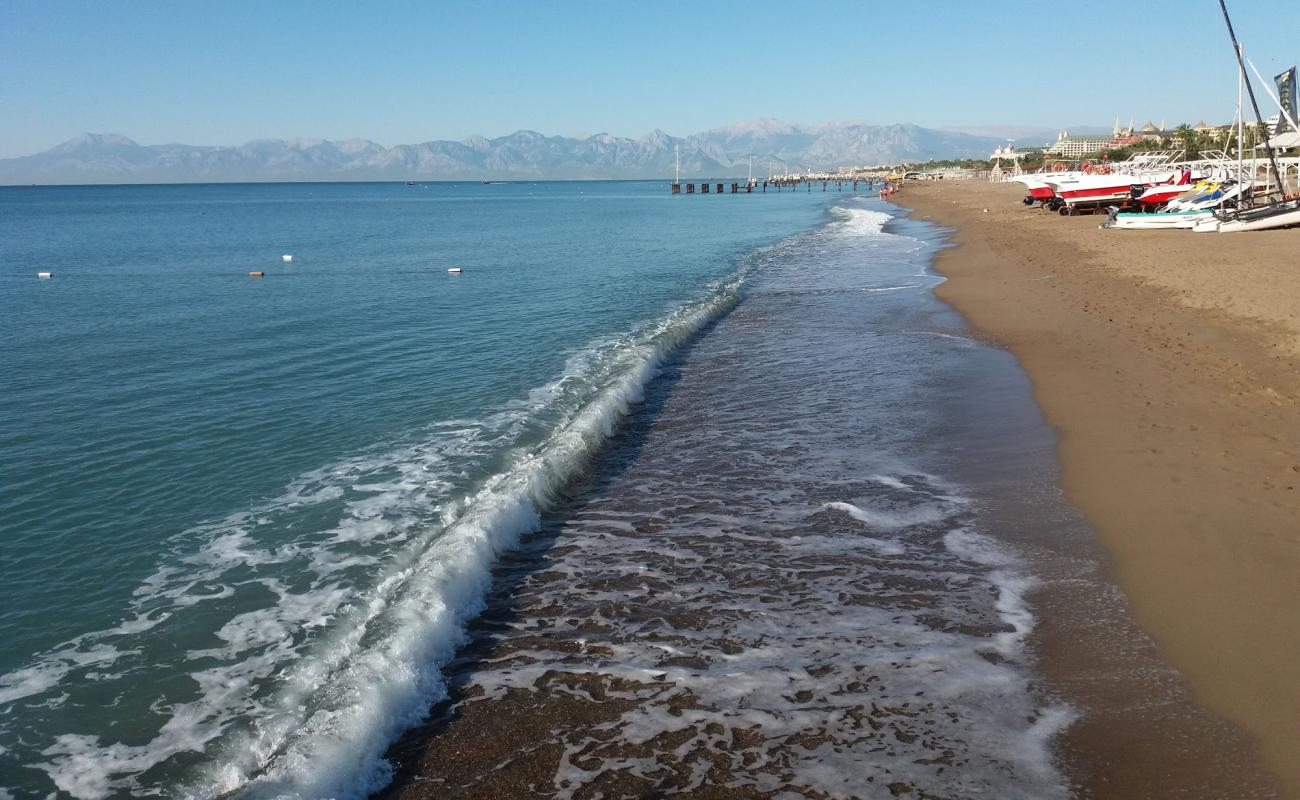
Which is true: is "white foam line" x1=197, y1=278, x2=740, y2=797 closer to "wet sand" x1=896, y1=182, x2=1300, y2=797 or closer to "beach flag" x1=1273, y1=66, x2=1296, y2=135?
"wet sand" x1=896, y1=182, x2=1300, y2=797

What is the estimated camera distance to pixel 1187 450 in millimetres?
10242

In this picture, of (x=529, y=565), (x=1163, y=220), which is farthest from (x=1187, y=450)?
(x=1163, y=220)

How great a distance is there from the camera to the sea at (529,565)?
18.5 ft

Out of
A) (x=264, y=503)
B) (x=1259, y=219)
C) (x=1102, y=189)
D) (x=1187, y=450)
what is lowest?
(x=264, y=503)

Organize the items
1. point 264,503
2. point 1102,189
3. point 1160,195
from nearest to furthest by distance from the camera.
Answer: point 264,503
point 1160,195
point 1102,189

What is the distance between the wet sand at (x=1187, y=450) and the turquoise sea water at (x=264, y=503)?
5.41m

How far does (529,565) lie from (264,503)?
389cm

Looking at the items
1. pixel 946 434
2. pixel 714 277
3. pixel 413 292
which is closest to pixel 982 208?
pixel 714 277

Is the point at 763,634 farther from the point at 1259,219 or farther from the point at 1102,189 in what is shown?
the point at 1102,189

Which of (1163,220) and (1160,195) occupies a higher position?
(1160,195)

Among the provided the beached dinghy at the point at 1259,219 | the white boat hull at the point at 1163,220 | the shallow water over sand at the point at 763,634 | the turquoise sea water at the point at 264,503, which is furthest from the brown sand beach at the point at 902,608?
the white boat hull at the point at 1163,220

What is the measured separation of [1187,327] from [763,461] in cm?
1115

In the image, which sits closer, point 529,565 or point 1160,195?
point 529,565

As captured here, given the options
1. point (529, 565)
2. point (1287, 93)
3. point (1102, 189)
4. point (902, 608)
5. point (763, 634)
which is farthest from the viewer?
point (1102, 189)
